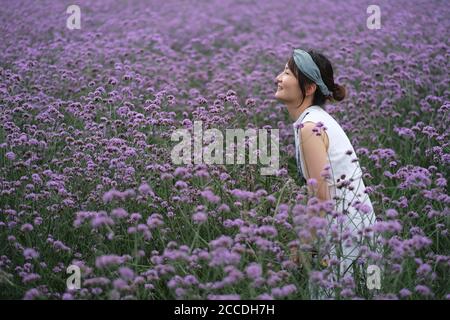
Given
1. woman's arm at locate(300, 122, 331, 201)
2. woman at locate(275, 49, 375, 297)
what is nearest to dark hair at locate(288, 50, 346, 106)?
woman at locate(275, 49, 375, 297)

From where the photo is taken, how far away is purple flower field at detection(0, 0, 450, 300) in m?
2.94

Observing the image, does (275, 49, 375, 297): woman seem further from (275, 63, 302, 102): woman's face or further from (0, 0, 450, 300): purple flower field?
(0, 0, 450, 300): purple flower field

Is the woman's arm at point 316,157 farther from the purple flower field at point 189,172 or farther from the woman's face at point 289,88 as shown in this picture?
the woman's face at point 289,88

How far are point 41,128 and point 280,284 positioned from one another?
8.15 ft

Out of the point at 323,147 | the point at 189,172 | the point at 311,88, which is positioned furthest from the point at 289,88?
the point at 189,172

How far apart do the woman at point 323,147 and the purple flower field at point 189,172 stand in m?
0.16

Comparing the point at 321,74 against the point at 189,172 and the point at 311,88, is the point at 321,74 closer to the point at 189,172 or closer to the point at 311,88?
the point at 311,88

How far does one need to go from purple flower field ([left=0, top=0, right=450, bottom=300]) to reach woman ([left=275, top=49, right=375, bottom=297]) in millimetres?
163

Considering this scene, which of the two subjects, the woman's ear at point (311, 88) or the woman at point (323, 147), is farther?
the woman's ear at point (311, 88)

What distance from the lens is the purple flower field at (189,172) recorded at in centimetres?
294

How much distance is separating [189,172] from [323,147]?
0.80m

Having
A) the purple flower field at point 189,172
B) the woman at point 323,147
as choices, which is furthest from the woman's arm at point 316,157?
the purple flower field at point 189,172

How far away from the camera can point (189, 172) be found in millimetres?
3631

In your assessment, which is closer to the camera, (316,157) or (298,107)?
(316,157)
